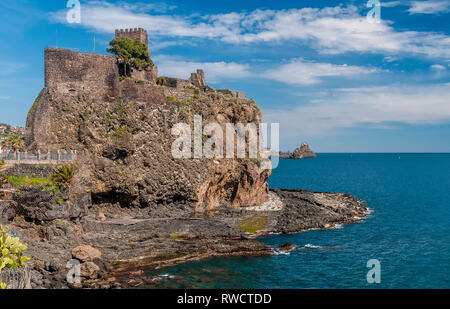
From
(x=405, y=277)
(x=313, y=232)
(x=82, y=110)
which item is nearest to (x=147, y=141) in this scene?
(x=82, y=110)

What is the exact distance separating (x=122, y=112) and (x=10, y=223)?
20872 millimetres

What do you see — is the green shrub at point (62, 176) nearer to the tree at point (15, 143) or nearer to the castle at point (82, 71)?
the tree at point (15, 143)

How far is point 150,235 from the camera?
38.8 m

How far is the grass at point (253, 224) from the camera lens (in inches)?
1803

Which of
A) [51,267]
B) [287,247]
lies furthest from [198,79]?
[51,267]

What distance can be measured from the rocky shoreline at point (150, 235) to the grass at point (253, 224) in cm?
13

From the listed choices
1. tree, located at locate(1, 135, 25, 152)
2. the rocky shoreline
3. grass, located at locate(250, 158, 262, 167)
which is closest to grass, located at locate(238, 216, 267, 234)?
the rocky shoreline

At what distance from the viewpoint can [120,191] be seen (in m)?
47.0

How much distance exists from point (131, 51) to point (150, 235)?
98.2 feet

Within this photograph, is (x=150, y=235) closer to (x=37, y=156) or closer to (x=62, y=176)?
(x=62, y=176)

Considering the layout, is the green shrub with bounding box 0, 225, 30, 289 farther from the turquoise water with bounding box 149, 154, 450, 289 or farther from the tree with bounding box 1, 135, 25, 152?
the tree with bounding box 1, 135, 25, 152

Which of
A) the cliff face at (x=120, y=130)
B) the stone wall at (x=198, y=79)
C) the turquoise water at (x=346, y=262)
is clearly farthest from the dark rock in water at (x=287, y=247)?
the stone wall at (x=198, y=79)

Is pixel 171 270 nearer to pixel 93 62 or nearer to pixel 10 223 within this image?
pixel 10 223

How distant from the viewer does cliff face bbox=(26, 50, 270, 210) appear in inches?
1752
